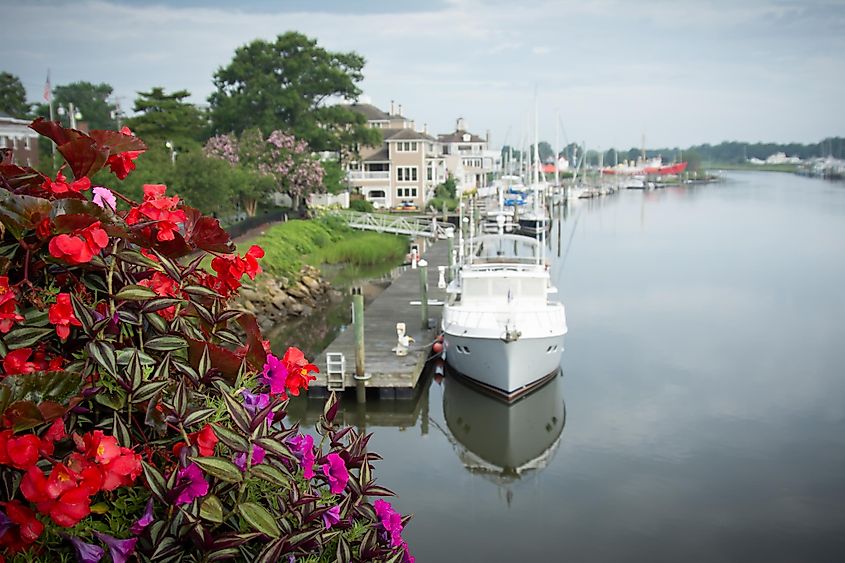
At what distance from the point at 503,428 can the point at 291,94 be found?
138 feet

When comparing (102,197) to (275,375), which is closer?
(275,375)

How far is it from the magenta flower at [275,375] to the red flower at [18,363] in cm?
81

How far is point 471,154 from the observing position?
109m

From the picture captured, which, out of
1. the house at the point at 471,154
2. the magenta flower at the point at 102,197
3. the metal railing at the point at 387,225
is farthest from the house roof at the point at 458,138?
the magenta flower at the point at 102,197

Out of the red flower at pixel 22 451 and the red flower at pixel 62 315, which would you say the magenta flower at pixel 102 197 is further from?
the red flower at pixel 22 451

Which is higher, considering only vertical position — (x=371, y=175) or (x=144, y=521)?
(x=371, y=175)

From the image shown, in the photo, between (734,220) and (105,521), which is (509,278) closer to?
(105,521)

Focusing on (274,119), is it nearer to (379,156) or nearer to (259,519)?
(379,156)

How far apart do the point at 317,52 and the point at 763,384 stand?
145 ft

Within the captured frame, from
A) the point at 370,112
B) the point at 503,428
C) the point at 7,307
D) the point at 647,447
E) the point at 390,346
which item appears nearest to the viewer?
the point at 7,307

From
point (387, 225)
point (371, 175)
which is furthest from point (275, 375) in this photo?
point (371, 175)

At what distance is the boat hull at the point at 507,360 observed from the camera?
66.2 ft

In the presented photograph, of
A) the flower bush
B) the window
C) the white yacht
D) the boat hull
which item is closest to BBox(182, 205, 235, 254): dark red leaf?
the flower bush

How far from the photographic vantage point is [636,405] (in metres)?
21.1
